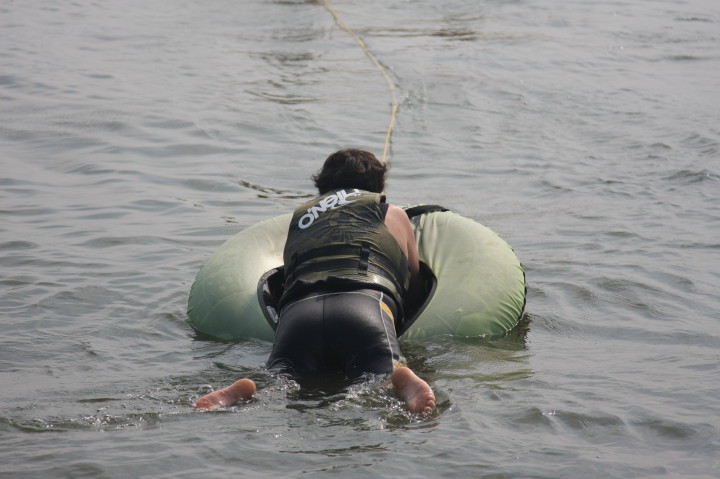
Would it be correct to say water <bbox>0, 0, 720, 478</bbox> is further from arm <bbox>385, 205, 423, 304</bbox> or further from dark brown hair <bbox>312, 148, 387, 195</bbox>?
dark brown hair <bbox>312, 148, 387, 195</bbox>

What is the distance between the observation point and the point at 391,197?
341 inches

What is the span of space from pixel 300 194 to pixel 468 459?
5.40 meters

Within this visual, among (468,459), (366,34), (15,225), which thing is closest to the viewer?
(468,459)

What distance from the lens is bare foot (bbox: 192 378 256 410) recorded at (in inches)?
159

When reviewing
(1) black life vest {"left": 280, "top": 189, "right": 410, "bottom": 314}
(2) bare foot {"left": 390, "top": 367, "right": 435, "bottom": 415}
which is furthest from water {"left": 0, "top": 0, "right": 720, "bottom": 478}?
(1) black life vest {"left": 280, "top": 189, "right": 410, "bottom": 314}

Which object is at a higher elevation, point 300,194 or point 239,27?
point 239,27

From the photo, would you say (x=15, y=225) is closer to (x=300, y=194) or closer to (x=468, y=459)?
(x=300, y=194)

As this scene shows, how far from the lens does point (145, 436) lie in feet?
12.3

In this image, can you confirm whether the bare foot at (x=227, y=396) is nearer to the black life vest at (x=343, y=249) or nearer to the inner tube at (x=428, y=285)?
the black life vest at (x=343, y=249)

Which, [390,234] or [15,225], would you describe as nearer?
[390,234]

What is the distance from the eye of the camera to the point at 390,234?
494cm

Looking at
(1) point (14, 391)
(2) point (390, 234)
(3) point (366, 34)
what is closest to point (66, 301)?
(1) point (14, 391)

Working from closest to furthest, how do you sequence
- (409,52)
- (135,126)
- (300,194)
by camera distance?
(300,194)
(135,126)
(409,52)

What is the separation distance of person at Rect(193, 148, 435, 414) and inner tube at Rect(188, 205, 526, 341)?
0.24m
